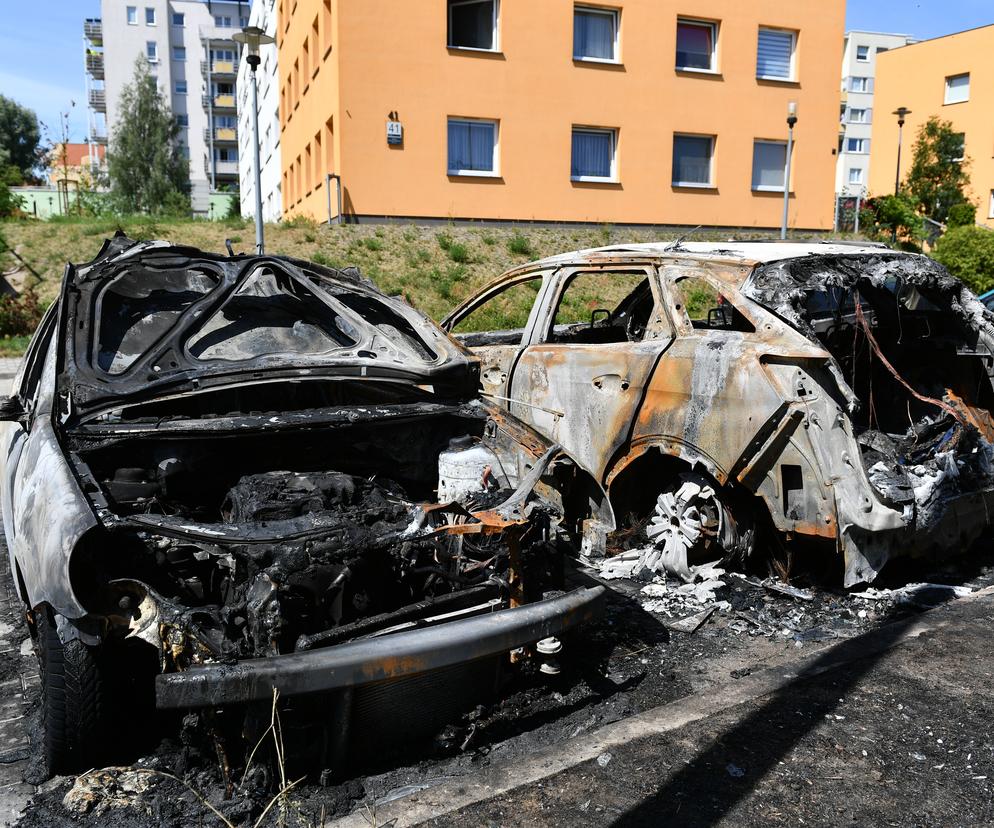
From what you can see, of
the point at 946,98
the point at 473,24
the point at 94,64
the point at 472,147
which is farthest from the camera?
the point at 94,64

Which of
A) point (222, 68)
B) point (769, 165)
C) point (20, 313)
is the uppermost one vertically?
point (222, 68)

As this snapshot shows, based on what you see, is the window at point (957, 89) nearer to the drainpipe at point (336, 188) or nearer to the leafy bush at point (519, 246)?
the leafy bush at point (519, 246)

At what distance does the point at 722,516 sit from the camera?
4.68 m

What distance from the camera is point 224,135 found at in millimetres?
64188

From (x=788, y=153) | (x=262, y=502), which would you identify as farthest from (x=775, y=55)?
(x=262, y=502)

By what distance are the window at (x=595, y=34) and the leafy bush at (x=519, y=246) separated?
4690 millimetres

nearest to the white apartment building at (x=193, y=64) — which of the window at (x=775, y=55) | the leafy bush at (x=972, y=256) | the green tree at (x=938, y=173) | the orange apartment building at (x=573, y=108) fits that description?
the orange apartment building at (x=573, y=108)

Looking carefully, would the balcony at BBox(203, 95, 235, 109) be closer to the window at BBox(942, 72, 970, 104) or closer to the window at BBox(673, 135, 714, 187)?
the window at BBox(942, 72, 970, 104)

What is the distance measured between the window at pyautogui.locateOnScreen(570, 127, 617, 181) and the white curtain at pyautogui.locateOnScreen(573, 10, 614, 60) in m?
1.69

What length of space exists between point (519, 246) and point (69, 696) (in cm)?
1551

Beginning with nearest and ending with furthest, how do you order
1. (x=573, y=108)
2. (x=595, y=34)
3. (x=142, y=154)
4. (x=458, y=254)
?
(x=458, y=254), (x=573, y=108), (x=595, y=34), (x=142, y=154)

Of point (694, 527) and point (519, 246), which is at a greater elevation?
point (519, 246)

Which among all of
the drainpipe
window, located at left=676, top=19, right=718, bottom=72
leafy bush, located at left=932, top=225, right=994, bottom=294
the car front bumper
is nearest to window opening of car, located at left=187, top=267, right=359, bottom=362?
the car front bumper

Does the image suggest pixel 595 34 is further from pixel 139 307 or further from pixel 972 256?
pixel 139 307
